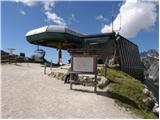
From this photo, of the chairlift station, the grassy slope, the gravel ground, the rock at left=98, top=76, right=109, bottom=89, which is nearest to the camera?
the gravel ground

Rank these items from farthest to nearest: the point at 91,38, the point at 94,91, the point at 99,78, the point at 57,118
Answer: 1. the point at 91,38
2. the point at 99,78
3. the point at 94,91
4. the point at 57,118

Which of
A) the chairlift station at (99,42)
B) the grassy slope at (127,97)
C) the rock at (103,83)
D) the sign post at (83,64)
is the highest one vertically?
the chairlift station at (99,42)

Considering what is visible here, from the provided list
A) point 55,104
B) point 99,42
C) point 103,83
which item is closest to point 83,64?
point 103,83

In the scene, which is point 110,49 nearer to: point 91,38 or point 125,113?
point 91,38

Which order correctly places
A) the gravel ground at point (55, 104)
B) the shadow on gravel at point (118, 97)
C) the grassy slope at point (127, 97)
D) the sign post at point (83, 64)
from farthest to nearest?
the sign post at point (83, 64) → the shadow on gravel at point (118, 97) → the grassy slope at point (127, 97) → the gravel ground at point (55, 104)

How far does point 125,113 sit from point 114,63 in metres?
16.9

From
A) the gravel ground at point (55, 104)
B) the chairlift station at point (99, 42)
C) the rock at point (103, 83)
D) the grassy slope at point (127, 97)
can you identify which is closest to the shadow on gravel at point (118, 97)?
the grassy slope at point (127, 97)

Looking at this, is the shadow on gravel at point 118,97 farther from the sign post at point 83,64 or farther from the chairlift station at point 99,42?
the chairlift station at point 99,42

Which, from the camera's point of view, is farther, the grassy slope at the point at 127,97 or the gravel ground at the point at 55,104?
the grassy slope at the point at 127,97

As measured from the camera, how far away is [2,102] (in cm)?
1048

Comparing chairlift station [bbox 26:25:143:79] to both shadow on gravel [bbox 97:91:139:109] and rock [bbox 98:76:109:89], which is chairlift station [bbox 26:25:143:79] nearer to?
rock [bbox 98:76:109:89]

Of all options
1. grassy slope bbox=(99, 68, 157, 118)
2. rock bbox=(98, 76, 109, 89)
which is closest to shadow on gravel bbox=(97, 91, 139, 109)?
grassy slope bbox=(99, 68, 157, 118)

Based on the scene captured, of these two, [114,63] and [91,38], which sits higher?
[91,38]

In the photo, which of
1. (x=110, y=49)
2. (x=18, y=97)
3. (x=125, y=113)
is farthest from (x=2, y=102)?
(x=110, y=49)
